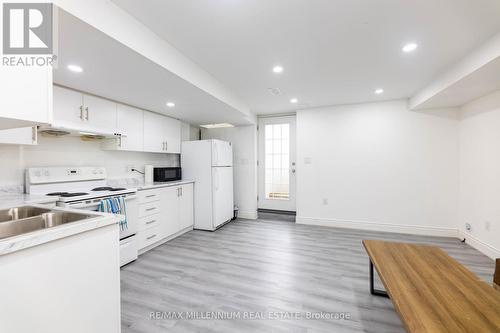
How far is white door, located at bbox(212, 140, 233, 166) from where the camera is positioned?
4.01m

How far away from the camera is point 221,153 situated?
165 inches

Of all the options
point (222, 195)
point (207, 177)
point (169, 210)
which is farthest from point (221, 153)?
point (169, 210)

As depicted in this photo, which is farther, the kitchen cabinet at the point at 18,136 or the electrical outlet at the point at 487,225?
the electrical outlet at the point at 487,225

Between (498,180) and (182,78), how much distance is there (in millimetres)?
4062

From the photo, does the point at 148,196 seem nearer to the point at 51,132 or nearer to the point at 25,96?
the point at 51,132

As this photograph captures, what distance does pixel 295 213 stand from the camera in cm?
488

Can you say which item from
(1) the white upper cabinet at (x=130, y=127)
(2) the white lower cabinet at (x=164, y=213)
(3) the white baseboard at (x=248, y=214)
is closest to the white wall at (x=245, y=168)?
(3) the white baseboard at (x=248, y=214)

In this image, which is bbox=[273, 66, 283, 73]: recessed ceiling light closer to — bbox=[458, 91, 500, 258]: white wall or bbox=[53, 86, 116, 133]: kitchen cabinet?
bbox=[53, 86, 116, 133]: kitchen cabinet

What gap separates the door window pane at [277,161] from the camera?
16.1 feet

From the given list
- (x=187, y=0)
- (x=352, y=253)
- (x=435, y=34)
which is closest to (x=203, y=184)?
(x=352, y=253)

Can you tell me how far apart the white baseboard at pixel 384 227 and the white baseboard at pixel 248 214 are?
96cm

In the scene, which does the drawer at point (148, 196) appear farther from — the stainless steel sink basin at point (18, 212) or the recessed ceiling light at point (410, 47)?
the recessed ceiling light at point (410, 47)

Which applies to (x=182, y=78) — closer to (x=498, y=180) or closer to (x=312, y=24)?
→ (x=312, y=24)

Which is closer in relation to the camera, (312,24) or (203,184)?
(312,24)
